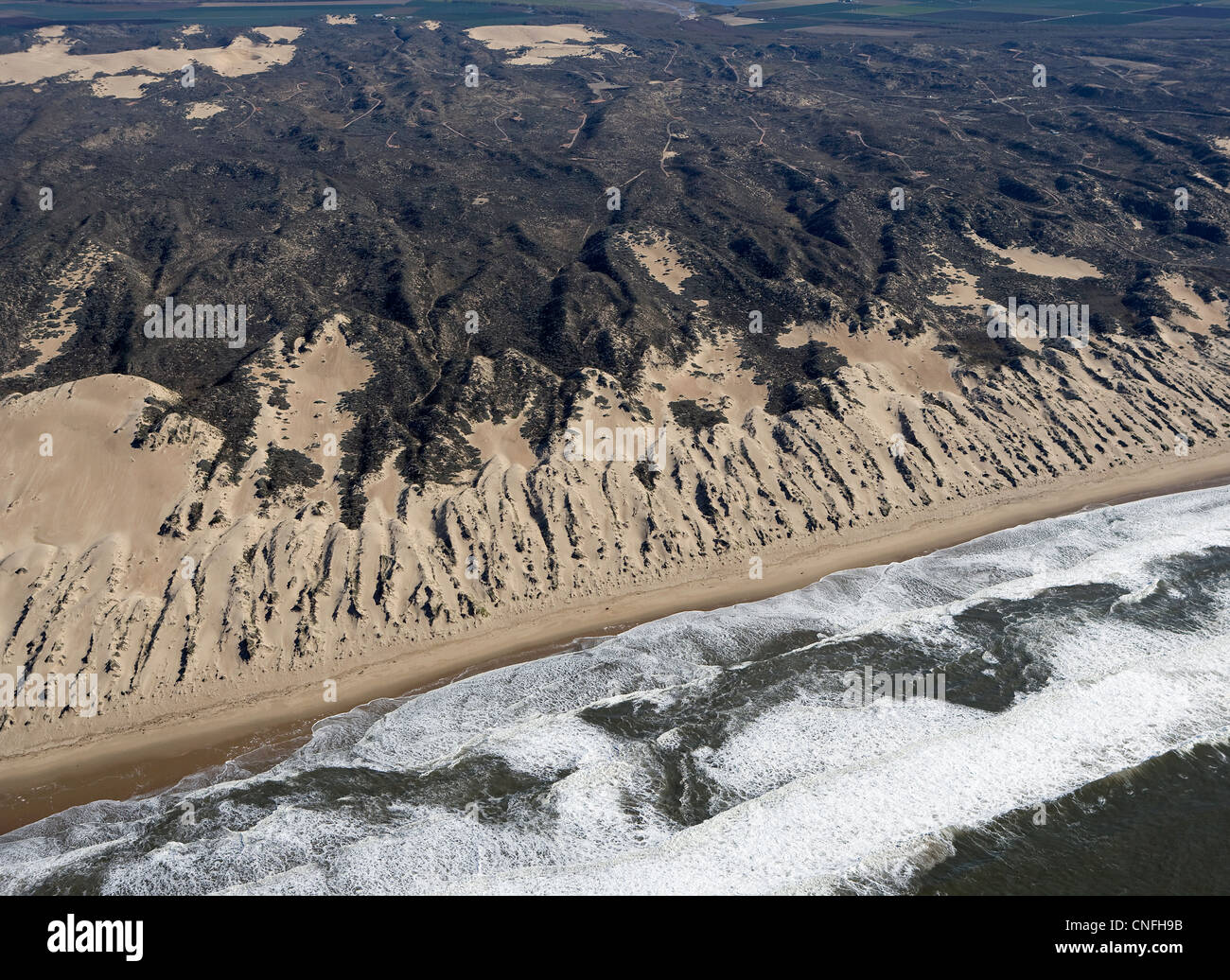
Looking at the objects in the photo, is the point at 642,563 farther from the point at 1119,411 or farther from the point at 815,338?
the point at 1119,411

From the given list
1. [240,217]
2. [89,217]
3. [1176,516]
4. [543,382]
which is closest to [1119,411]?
[1176,516]
